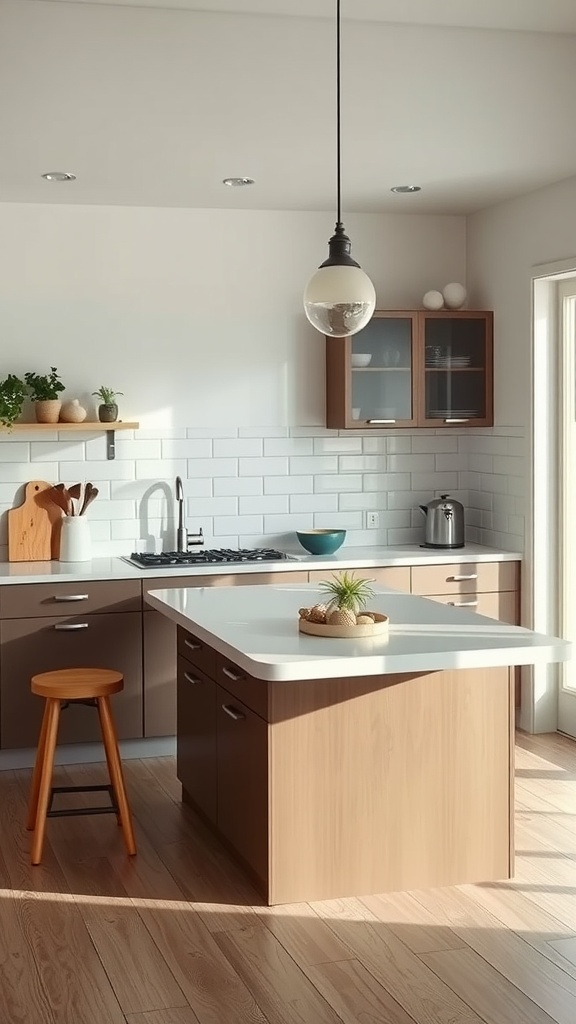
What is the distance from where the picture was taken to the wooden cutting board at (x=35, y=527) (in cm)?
596

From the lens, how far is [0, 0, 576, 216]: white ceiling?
4398 mm

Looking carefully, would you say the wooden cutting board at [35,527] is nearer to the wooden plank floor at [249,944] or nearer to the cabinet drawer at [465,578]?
the wooden plank floor at [249,944]

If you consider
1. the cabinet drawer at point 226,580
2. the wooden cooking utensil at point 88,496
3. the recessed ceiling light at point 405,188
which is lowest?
the cabinet drawer at point 226,580

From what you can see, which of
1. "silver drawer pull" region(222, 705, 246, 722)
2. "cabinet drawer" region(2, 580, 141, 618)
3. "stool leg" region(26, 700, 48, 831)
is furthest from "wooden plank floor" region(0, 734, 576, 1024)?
"cabinet drawer" region(2, 580, 141, 618)

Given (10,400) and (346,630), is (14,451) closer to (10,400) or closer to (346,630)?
(10,400)

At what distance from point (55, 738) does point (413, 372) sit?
2946 mm

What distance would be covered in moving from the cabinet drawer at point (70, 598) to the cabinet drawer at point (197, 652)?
26.9 inches

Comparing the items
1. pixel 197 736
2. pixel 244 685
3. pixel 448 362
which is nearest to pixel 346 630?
pixel 244 685

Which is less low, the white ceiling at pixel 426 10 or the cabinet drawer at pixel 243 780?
the white ceiling at pixel 426 10

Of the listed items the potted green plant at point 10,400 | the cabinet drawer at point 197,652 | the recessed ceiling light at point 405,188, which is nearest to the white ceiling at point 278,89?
the recessed ceiling light at point 405,188

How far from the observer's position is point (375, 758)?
3900 mm

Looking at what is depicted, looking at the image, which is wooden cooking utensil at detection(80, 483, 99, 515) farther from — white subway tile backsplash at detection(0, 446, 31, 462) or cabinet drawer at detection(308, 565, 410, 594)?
cabinet drawer at detection(308, 565, 410, 594)

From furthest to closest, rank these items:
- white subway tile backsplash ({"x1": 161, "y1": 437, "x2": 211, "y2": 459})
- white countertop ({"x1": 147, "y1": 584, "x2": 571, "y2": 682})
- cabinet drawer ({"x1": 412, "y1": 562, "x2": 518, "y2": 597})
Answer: white subway tile backsplash ({"x1": 161, "y1": 437, "x2": 211, "y2": 459}) → cabinet drawer ({"x1": 412, "y1": 562, "x2": 518, "y2": 597}) → white countertop ({"x1": 147, "y1": 584, "x2": 571, "y2": 682})

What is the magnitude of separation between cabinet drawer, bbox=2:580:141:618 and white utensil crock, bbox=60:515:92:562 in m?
0.39
